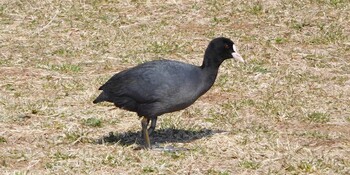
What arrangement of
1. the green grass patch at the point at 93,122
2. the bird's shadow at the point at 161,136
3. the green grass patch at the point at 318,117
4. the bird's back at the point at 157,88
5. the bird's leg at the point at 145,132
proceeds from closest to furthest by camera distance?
the bird's back at the point at 157,88, the bird's leg at the point at 145,132, the bird's shadow at the point at 161,136, the green grass patch at the point at 93,122, the green grass patch at the point at 318,117

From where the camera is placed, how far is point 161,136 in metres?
9.34

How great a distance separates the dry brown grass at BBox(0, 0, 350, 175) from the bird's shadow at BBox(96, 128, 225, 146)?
0.02 meters

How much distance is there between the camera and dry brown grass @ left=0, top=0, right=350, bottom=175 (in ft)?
27.4

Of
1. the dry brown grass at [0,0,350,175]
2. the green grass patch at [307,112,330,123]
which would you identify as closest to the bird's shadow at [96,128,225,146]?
the dry brown grass at [0,0,350,175]

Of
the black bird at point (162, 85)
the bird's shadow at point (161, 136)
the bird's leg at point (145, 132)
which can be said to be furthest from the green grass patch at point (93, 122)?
the bird's leg at point (145, 132)

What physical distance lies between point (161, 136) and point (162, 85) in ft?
3.45

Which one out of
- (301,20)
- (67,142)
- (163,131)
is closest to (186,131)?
(163,131)

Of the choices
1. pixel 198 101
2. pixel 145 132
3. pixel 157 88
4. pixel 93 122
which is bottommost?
pixel 198 101

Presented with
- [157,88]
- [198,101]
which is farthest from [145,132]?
[198,101]

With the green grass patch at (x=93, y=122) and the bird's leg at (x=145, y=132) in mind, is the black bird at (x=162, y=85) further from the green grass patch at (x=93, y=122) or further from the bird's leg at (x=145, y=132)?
the green grass patch at (x=93, y=122)

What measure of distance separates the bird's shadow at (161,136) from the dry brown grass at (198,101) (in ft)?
0.07

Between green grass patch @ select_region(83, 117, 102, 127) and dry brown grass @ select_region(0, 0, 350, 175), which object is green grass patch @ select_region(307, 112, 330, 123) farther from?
green grass patch @ select_region(83, 117, 102, 127)

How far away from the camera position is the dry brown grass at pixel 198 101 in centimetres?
835

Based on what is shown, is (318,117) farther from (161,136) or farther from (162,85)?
(162,85)
